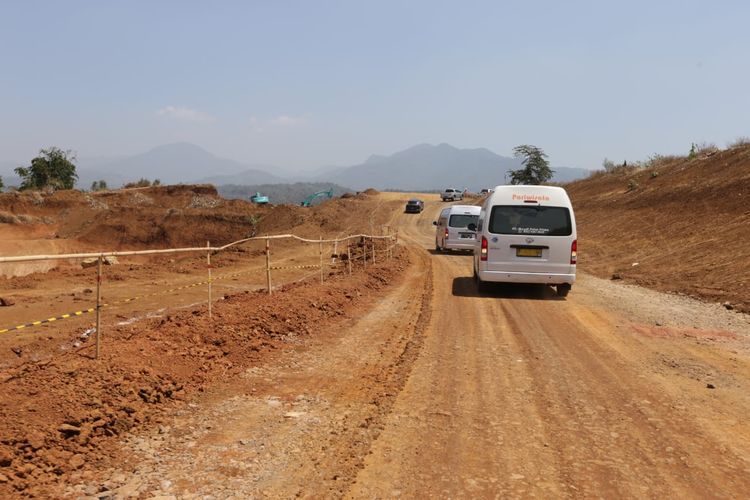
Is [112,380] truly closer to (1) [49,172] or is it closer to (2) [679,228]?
(2) [679,228]

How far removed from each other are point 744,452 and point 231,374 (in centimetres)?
508

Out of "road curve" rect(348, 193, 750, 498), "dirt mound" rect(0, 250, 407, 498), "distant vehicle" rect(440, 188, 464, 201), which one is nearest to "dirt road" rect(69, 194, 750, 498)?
"road curve" rect(348, 193, 750, 498)

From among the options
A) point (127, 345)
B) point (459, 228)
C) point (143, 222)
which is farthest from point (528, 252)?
point (143, 222)

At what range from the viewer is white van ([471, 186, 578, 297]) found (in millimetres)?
12477

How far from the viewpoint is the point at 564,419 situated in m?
5.17

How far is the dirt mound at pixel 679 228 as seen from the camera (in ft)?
47.5

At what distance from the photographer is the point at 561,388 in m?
6.09

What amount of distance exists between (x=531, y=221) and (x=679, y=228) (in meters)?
12.2

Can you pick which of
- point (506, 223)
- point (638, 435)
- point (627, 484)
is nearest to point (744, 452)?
point (638, 435)

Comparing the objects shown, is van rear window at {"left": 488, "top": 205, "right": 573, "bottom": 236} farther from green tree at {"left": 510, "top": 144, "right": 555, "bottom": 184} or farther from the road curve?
green tree at {"left": 510, "top": 144, "right": 555, "bottom": 184}

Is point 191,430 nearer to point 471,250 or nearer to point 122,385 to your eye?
point 122,385

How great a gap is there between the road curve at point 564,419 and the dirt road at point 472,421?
0.06ft

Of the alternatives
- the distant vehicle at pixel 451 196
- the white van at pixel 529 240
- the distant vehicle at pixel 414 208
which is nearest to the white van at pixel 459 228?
the white van at pixel 529 240

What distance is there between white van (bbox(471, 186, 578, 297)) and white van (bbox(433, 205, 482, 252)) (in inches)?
444
